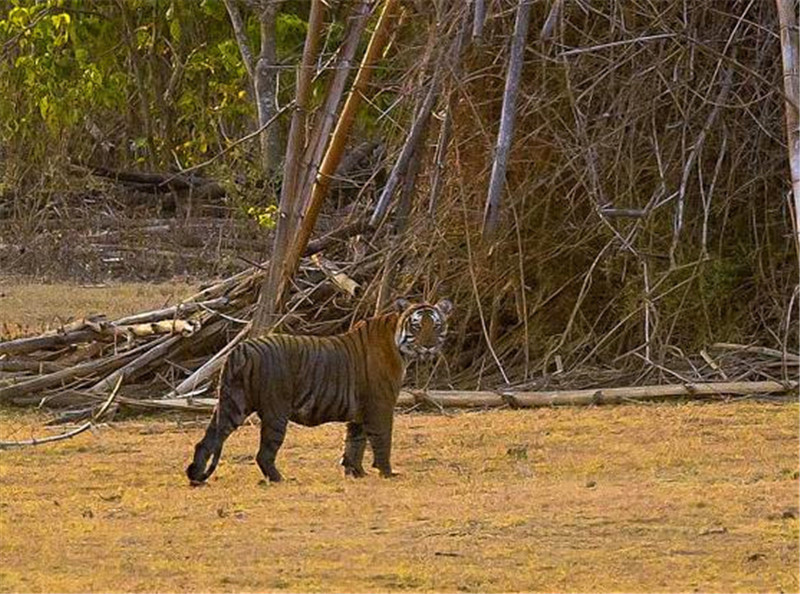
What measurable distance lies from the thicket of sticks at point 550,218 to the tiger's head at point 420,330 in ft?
11.5

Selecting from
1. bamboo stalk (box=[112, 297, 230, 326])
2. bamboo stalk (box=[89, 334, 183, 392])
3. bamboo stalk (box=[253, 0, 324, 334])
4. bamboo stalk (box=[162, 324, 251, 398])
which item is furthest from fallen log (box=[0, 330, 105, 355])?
bamboo stalk (box=[253, 0, 324, 334])

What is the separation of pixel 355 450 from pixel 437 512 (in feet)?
4.63

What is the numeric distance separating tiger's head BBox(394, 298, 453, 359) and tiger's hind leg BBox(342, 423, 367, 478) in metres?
0.47

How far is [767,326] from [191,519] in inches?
253

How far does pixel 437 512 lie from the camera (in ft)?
29.2

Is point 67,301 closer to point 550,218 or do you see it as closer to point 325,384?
point 550,218

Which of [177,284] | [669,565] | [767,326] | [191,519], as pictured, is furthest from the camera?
[177,284]

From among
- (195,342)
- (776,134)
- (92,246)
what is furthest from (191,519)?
(92,246)

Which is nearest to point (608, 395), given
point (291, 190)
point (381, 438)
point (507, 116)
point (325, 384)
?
point (507, 116)

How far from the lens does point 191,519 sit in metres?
8.83

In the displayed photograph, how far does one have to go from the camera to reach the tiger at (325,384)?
9961 mm

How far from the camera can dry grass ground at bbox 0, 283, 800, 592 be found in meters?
7.60

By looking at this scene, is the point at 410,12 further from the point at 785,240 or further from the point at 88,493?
the point at 88,493

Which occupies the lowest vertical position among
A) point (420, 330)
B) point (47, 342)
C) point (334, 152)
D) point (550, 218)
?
point (47, 342)
